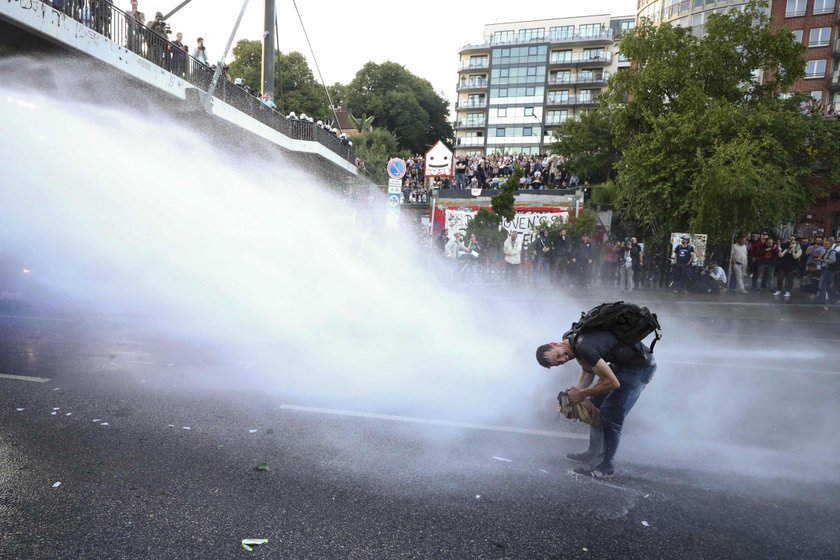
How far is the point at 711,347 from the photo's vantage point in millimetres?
8492

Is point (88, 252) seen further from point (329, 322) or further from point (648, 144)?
point (648, 144)

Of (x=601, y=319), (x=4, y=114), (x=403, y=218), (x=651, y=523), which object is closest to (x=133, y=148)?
(x=4, y=114)

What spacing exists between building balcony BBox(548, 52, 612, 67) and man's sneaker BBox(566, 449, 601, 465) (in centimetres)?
7393

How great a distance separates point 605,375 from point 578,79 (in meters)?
74.1

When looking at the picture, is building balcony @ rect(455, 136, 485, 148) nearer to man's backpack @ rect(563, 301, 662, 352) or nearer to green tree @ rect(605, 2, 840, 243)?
green tree @ rect(605, 2, 840, 243)

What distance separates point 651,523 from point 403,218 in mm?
22690

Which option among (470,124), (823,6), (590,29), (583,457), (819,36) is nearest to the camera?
(583,457)

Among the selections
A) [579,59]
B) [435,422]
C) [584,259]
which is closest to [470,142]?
[579,59]

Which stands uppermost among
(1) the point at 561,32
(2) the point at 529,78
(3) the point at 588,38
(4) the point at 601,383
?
(1) the point at 561,32

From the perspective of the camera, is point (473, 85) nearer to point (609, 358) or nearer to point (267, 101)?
point (267, 101)

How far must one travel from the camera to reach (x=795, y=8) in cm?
4469

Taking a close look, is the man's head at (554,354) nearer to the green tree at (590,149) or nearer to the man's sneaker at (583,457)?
the man's sneaker at (583,457)

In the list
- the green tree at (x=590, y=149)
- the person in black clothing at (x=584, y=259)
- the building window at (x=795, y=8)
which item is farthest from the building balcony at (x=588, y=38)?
the person in black clothing at (x=584, y=259)

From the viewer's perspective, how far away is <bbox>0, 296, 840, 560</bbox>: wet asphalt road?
3119 millimetres
